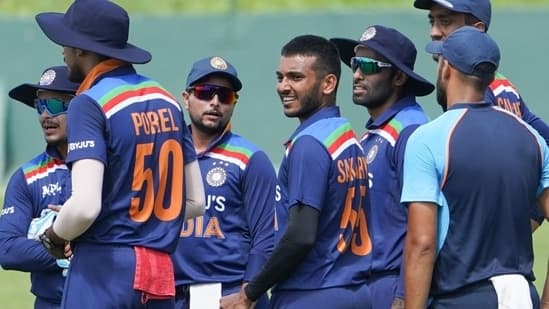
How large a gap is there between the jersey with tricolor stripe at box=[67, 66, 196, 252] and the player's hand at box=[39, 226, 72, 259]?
12cm

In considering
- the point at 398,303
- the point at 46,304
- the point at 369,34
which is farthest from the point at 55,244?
the point at 369,34

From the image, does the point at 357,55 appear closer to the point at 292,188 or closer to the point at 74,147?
the point at 292,188

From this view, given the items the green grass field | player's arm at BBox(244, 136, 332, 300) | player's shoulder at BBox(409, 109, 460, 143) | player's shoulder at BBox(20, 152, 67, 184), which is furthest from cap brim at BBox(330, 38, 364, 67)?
the green grass field

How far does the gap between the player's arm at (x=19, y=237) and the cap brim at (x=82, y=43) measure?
1364 mm

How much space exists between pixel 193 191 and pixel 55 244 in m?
0.77

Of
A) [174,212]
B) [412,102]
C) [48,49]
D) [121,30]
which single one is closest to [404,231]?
[412,102]

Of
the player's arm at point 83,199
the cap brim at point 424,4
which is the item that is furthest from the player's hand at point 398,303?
the cap brim at point 424,4

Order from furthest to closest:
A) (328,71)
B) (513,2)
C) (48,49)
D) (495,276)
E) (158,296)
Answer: (513,2)
(48,49)
(328,71)
(158,296)
(495,276)

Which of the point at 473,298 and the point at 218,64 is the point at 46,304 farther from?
the point at 473,298

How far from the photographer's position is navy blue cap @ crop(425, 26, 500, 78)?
5840 mm

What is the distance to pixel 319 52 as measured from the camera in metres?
6.82

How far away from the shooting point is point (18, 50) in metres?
20.1

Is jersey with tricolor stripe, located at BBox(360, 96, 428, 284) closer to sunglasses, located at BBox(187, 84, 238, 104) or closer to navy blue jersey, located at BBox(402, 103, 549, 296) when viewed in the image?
navy blue jersey, located at BBox(402, 103, 549, 296)

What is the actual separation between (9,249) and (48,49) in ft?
42.5
